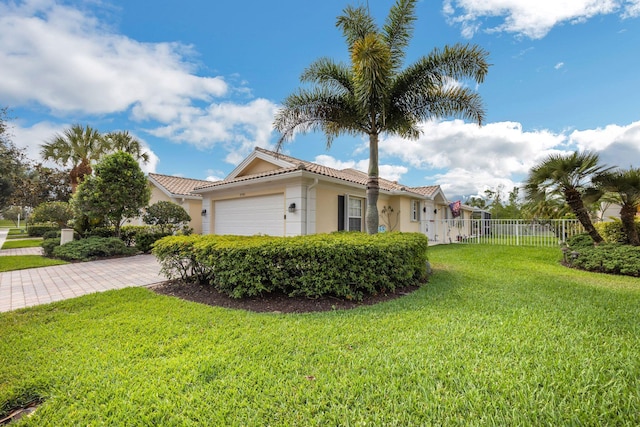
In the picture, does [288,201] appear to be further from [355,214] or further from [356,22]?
Answer: [356,22]

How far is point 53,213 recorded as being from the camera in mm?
14109

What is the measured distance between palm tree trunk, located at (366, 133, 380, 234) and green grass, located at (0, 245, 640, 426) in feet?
13.4

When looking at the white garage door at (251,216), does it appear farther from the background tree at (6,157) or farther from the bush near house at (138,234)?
the background tree at (6,157)

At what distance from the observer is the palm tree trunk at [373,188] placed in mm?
8656

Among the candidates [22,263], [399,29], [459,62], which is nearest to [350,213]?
[459,62]

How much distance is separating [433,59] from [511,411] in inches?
362

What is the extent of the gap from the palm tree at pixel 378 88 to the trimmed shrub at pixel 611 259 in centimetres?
545

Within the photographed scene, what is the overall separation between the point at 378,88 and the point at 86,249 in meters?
12.5

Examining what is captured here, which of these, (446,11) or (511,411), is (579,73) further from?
(511,411)

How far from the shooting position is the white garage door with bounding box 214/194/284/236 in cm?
→ 1123

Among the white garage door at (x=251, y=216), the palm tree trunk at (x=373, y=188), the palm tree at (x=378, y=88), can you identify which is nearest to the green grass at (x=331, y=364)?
the palm tree trunk at (x=373, y=188)

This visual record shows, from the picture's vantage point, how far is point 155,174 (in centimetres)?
1800

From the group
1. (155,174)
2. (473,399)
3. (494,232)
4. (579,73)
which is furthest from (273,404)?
(155,174)

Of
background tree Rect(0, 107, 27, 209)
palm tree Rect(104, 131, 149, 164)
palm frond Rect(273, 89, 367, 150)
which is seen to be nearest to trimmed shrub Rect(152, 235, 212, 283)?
palm frond Rect(273, 89, 367, 150)
